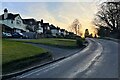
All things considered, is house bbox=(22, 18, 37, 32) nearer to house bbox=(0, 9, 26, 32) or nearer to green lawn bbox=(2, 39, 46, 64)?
house bbox=(0, 9, 26, 32)

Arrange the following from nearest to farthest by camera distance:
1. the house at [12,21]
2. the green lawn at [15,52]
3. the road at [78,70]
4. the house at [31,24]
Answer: the road at [78,70] < the green lawn at [15,52] < the house at [12,21] < the house at [31,24]

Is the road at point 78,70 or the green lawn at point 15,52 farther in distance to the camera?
the green lawn at point 15,52

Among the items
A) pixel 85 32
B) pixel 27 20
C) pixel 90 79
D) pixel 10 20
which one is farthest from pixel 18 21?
pixel 90 79

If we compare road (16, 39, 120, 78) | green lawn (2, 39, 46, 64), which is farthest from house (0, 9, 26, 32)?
road (16, 39, 120, 78)

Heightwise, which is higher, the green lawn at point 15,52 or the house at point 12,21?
the house at point 12,21

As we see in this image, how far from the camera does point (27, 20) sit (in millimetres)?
135250

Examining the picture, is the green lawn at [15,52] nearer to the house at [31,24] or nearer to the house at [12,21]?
the house at [12,21]

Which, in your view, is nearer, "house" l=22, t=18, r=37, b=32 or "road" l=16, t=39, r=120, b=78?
"road" l=16, t=39, r=120, b=78

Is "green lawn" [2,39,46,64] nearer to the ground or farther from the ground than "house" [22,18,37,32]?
nearer to the ground

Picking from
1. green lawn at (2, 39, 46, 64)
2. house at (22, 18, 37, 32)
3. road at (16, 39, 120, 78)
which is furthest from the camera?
house at (22, 18, 37, 32)

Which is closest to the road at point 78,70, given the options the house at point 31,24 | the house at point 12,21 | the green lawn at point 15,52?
the green lawn at point 15,52

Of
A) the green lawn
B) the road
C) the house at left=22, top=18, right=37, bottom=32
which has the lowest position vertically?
the road

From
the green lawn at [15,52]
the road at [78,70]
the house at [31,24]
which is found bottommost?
the road at [78,70]

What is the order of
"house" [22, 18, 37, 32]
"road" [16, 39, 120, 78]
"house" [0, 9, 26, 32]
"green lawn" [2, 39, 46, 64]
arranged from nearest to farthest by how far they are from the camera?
"road" [16, 39, 120, 78], "green lawn" [2, 39, 46, 64], "house" [0, 9, 26, 32], "house" [22, 18, 37, 32]
